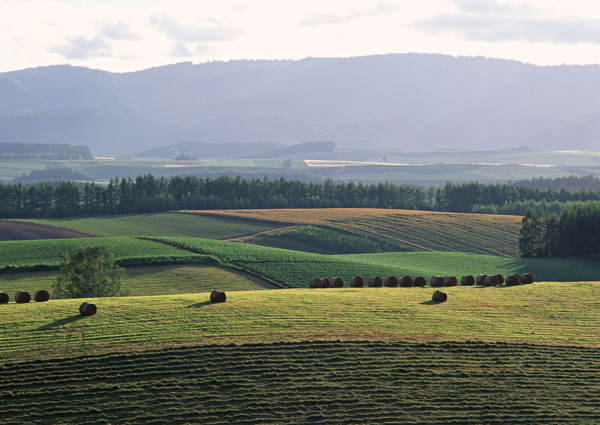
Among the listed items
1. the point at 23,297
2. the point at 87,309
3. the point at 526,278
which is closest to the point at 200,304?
the point at 87,309

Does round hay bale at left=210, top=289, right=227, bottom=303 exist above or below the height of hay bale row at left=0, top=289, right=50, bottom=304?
above

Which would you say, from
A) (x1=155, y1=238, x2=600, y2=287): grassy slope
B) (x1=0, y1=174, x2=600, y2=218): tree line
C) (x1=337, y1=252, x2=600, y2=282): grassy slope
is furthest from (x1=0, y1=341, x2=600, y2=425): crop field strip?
(x1=0, y1=174, x2=600, y2=218): tree line

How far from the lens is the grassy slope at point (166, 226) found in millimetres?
117281

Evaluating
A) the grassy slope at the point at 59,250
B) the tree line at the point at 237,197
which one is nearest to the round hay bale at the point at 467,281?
the grassy slope at the point at 59,250

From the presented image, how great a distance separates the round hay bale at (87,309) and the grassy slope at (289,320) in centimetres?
39

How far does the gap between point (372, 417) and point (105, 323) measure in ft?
66.5

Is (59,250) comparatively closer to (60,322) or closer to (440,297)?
(60,322)

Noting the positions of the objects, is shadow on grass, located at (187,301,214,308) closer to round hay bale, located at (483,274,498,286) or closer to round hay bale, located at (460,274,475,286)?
round hay bale, located at (460,274,475,286)

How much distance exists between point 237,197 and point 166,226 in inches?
1832

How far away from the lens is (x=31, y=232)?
359 ft

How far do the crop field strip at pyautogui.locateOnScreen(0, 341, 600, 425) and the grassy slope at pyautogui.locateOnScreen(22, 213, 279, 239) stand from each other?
251 ft

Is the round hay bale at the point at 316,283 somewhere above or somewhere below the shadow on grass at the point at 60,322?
below

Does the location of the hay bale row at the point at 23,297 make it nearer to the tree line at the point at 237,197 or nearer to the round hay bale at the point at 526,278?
the round hay bale at the point at 526,278

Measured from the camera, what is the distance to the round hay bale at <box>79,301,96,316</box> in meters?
46.6
